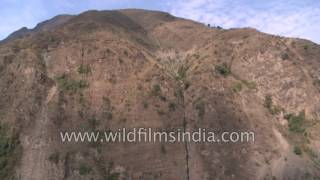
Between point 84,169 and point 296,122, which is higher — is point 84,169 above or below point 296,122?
below

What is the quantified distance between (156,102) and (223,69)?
25.0 ft

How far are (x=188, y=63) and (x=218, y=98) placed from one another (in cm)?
659

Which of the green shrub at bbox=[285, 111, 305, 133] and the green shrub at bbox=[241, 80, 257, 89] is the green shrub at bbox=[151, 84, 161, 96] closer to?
the green shrub at bbox=[241, 80, 257, 89]

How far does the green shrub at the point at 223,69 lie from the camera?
50375 millimetres

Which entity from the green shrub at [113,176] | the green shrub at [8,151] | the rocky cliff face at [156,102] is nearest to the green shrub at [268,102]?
the rocky cliff face at [156,102]

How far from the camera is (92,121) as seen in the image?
44875mm

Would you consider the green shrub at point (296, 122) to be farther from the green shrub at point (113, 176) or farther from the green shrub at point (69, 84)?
the green shrub at point (69, 84)

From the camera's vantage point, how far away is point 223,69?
50688 mm

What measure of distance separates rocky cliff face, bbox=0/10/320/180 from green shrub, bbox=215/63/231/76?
108 millimetres

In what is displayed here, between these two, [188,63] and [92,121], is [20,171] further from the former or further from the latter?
[188,63]

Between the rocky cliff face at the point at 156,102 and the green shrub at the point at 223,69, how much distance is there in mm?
108

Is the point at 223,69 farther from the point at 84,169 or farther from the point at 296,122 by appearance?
the point at 84,169

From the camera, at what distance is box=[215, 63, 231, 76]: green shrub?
5038 cm

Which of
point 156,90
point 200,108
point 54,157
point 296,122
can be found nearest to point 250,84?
point 296,122
